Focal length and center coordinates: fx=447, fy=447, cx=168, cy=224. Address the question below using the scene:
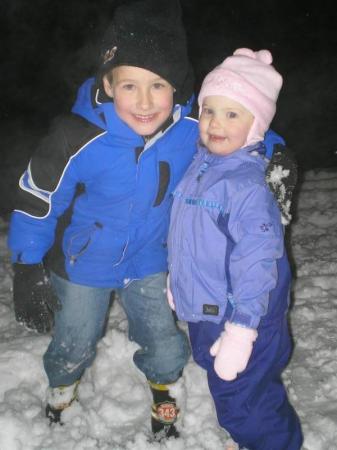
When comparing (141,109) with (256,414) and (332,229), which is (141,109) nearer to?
(256,414)

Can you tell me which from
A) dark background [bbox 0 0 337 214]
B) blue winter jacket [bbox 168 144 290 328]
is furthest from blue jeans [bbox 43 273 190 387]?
dark background [bbox 0 0 337 214]

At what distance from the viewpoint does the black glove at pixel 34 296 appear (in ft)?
6.84

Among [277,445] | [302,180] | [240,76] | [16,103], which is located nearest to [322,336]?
[277,445]

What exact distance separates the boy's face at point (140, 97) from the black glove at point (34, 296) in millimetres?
814

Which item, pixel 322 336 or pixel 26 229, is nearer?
pixel 26 229

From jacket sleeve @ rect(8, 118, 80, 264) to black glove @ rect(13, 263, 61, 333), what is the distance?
2.4 inches

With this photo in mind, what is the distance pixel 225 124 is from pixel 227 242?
474 mm

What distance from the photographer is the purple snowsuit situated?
1707mm

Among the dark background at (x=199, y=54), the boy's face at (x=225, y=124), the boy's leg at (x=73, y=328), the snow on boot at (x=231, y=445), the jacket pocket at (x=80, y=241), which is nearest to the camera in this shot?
the boy's face at (x=225, y=124)

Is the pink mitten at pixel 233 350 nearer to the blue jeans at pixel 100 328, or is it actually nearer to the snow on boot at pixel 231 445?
the blue jeans at pixel 100 328

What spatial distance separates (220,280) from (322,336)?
1554mm

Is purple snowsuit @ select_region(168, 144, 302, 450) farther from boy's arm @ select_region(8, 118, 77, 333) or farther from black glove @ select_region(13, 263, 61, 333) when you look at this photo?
black glove @ select_region(13, 263, 61, 333)

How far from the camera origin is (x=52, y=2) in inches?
335

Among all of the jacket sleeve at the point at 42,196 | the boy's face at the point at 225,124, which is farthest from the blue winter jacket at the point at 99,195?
the boy's face at the point at 225,124
